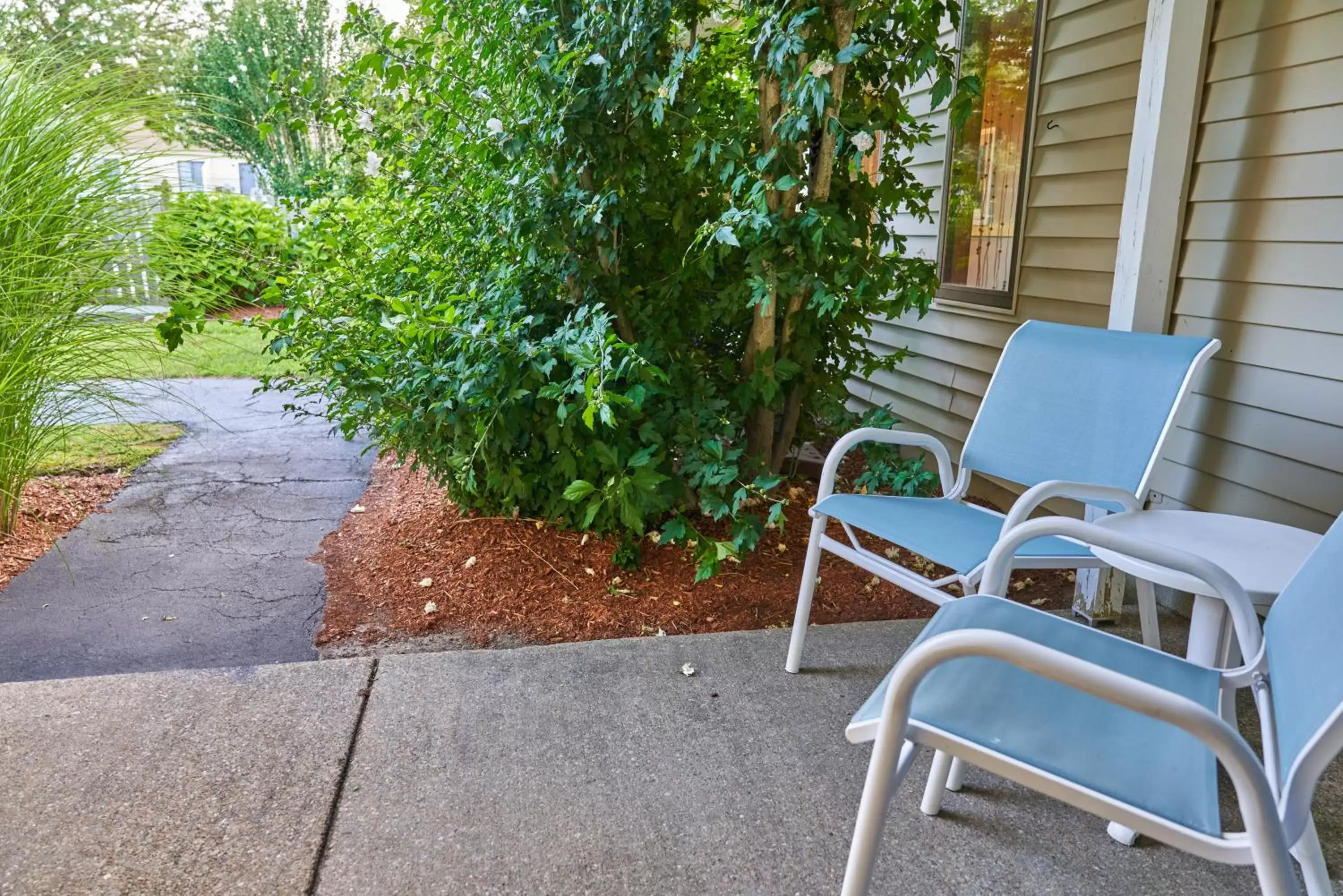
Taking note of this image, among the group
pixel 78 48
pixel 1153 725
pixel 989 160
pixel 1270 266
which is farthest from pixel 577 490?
pixel 989 160

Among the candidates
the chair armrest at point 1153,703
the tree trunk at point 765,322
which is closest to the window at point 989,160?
the tree trunk at point 765,322

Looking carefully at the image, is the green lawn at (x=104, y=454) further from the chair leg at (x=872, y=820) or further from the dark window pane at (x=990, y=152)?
the dark window pane at (x=990, y=152)

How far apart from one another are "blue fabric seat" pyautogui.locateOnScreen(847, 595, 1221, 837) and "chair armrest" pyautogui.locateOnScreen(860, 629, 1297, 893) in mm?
62

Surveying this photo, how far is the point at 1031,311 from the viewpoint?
11.2 ft

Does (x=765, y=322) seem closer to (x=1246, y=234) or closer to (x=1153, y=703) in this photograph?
(x=1246, y=234)

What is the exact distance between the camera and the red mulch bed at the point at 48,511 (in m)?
3.02

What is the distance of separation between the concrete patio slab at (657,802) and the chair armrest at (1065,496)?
0.60 m

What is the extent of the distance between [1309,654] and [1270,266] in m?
1.65

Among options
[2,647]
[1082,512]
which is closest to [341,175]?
[2,647]

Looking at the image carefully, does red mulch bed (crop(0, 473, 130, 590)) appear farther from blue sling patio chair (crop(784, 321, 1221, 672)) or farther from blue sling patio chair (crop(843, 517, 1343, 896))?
blue sling patio chair (crop(843, 517, 1343, 896))

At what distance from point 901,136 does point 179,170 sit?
247 centimetres

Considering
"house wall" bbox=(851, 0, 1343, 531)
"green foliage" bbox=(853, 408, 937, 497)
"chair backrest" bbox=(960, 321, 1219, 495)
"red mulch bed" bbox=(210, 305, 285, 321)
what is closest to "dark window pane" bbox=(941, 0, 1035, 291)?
"house wall" bbox=(851, 0, 1343, 531)

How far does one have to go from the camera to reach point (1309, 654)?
1.09 m

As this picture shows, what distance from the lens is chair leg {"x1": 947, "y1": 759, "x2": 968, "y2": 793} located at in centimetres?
181
